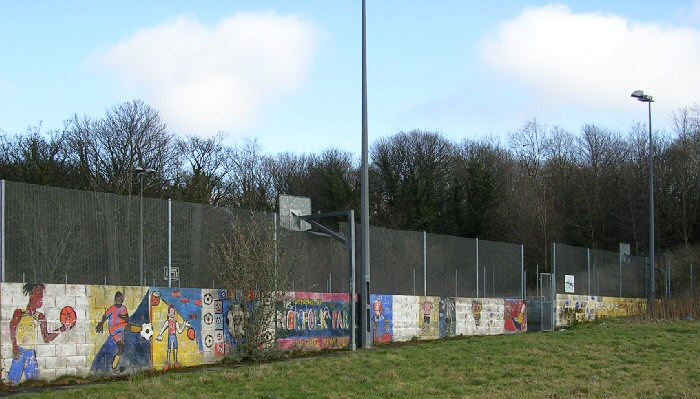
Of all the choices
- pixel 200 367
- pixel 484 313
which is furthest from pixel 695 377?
pixel 484 313

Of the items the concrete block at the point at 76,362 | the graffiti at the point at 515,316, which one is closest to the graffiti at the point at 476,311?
the graffiti at the point at 515,316

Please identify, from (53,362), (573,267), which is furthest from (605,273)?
(53,362)

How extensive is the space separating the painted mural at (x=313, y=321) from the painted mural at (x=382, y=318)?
3.35 ft

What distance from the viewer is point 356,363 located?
17.5 metres

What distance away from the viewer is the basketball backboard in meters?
22.4

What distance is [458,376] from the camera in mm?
15359

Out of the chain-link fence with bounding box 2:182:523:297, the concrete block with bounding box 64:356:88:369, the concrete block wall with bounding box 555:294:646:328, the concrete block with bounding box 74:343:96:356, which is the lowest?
the concrete block wall with bounding box 555:294:646:328

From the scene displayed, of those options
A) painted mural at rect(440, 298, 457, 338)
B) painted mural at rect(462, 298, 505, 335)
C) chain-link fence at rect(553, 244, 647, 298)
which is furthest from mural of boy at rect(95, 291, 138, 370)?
chain-link fence at rect(553, 244, 647, 298)

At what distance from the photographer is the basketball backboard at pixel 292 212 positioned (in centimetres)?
2244

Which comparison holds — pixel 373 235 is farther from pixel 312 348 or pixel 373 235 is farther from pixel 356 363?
pixel 356 363

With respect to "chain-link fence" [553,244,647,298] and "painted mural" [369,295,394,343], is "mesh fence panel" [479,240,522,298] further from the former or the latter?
"painted mural" [369,295,394,343]

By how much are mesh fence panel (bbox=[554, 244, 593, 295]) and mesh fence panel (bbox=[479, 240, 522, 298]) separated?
211 centimetres

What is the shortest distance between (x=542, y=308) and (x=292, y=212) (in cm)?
1430

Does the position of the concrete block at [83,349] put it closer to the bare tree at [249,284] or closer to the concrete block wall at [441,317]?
the bare tree at [249,284]
